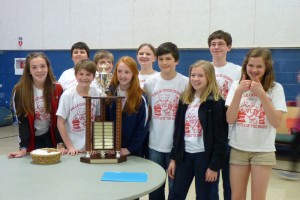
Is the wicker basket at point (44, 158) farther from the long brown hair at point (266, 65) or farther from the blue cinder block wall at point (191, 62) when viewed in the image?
the blue cinder block wall at point (191, 62)

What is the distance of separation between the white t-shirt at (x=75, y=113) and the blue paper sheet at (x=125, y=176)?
760 mm

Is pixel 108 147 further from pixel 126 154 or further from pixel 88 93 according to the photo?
pixel 88 93

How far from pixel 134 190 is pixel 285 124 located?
4187 mm

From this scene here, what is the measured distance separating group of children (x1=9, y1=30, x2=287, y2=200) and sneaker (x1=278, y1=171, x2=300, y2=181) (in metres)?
2.04

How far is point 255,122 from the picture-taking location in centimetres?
246

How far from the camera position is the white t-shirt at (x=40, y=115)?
2855mm

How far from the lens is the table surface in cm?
183

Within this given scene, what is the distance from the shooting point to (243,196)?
2.55 m

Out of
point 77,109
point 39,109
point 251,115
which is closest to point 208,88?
point 251,115

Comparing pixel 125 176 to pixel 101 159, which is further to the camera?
pixel 101 159

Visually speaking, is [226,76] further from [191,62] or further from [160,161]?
[191,62]

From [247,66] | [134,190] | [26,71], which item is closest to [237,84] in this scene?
[247,66]

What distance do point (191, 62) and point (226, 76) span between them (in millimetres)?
3517

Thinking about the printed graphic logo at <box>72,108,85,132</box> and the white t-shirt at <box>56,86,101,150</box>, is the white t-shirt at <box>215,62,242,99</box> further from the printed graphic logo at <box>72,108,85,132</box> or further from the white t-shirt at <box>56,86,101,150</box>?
the printed graphic logo at <box>72,108,85,132</box>
